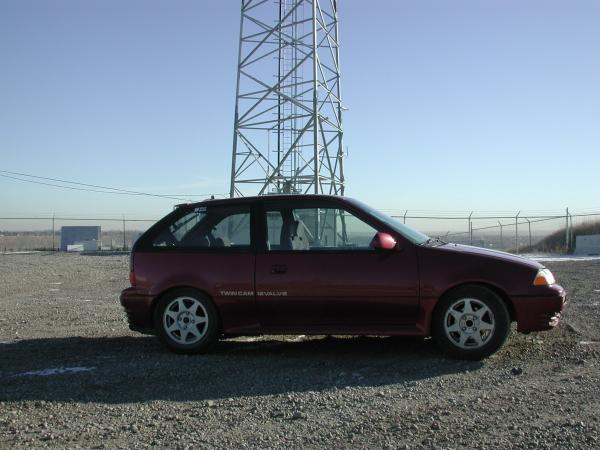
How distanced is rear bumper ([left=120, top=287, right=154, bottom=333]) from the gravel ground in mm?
289

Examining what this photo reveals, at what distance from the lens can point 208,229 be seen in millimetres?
7043

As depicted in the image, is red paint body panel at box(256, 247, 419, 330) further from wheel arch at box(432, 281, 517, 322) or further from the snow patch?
the snow patch

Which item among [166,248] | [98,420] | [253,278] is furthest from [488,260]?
[98,420]

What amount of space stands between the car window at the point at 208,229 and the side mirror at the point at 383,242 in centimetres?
136

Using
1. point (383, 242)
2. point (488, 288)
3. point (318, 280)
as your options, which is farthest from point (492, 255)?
point (318, 280)

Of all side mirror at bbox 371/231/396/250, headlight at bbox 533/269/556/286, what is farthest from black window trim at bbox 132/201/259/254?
headlight at bbox 533/269/556/286

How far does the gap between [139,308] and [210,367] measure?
1.19 m

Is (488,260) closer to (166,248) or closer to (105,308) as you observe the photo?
(166,248)

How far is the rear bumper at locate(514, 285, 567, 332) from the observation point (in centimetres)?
620

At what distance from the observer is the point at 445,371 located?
5.82 meters

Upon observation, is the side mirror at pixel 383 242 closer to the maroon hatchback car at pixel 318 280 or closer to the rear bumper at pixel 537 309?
the maroon hatchback car at pixel 318 280

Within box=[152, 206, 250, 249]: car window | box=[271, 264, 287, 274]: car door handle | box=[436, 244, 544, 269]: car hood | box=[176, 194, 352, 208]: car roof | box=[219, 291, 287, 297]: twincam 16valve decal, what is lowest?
box=[219, 291, 287, 297]: twincam 16valve decal

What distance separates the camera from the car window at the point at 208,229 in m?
6.93

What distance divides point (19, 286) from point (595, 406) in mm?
13137
